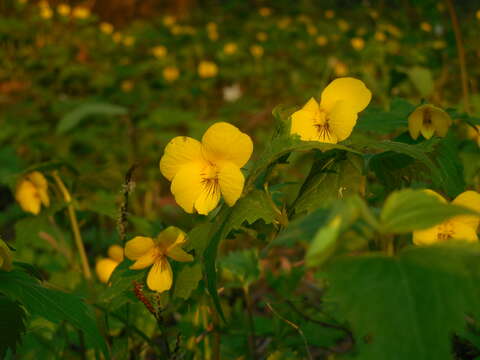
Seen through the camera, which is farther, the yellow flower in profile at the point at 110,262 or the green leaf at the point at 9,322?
the yellow flower in profile at the point at 110,262

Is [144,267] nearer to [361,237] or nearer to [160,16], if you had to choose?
[361,237]

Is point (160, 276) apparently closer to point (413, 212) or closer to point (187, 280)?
point (187, 280)

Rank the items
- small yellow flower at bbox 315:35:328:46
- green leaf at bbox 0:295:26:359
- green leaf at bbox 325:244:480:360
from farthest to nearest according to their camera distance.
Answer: small yellow flower at bbox 315:35:328:46, green leaf at bbox 0:295:26:359, green leaf at bbox 325:244:480:360

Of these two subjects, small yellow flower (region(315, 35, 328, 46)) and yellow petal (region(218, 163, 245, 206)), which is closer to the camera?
yellow petal (region(218, 163, 245, 206))

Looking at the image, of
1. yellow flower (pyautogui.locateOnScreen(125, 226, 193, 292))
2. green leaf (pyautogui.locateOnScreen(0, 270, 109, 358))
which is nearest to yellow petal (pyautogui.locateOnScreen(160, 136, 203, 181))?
yellow flower (pyautogui.locateOnScreen(125, 226, 193, 292))

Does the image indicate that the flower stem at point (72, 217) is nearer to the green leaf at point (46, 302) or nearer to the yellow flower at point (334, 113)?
the green leaf at point (46, 302)

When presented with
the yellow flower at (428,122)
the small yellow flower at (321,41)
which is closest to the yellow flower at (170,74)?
the small yellow flower at (321,41)

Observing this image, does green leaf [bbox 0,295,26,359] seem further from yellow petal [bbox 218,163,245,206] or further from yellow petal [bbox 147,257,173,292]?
yellow petal [bbox 218,163,245,206]
